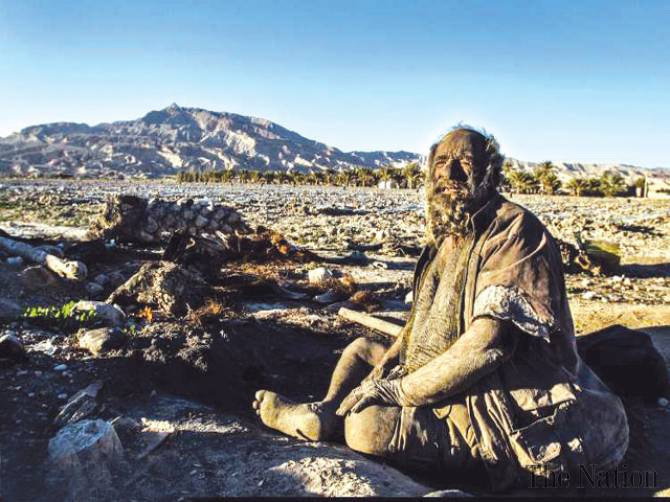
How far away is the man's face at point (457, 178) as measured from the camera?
3498 mm

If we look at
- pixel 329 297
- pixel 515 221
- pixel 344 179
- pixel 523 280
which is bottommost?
pixel 329 297

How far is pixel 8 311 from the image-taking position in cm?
657

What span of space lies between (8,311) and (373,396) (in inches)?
200

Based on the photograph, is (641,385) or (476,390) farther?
(641,385)

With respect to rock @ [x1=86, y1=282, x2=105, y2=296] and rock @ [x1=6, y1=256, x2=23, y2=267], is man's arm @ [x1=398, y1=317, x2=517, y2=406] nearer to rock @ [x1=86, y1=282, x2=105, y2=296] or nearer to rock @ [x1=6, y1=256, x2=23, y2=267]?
rock @ [x1=86, y1=282, x2=105, y2=296]

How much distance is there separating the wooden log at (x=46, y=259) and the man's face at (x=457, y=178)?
275 inches

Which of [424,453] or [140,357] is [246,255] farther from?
[424,453]

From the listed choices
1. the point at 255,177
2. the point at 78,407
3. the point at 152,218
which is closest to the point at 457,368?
Result: the point at 78,407

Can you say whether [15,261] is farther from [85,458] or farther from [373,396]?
[373,396]

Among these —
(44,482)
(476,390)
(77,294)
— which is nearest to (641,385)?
(476,390)

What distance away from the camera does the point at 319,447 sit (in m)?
3.74


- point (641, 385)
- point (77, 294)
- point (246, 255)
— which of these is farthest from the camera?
point (246, 255)

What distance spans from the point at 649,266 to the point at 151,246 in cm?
1204

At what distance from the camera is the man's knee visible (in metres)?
3.57
